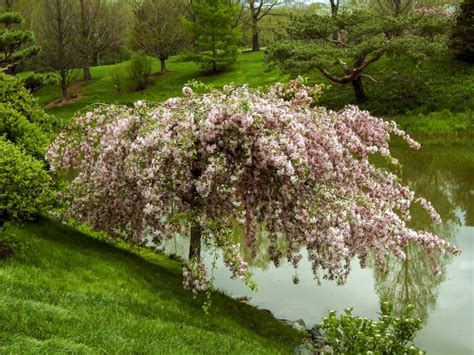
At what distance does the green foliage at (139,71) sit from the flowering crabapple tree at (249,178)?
38.5 m

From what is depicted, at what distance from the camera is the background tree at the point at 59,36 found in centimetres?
4662

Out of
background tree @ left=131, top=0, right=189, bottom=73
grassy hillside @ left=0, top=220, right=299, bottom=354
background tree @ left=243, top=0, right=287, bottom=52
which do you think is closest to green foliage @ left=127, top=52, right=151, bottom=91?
background tree @ left=131, top=0, right=189, bottom=73

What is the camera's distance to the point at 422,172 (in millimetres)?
24906

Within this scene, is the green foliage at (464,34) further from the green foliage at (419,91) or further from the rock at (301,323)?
the rock at (301,323)

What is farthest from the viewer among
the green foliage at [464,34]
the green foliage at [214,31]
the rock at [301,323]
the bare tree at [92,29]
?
the bare tree at [92,29]

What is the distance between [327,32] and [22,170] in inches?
1181

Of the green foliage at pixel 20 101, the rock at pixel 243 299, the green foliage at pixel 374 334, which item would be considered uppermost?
the green foliage at pixel 20 101

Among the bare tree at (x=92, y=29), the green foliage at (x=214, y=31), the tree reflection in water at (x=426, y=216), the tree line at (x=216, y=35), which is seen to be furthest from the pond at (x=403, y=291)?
the bare tree at (x=92, y=29)

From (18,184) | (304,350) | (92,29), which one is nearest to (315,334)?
(304,350)

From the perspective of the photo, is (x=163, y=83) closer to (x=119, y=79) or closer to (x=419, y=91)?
(x=119, y=79)

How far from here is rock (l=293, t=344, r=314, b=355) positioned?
10.6 metres

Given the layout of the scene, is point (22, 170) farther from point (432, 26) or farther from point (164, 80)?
point (164, 80)

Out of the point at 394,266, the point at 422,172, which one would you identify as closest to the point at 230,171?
the point at 394,266

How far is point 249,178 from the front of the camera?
10703mm
